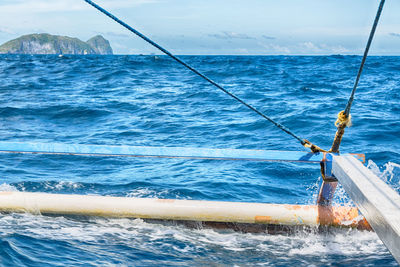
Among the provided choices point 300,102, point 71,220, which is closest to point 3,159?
point 71,220

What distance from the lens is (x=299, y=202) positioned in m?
6.45

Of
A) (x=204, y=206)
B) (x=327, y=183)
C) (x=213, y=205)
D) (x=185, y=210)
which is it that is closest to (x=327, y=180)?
(x=327, y=183)

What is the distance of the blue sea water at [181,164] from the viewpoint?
13.1ft

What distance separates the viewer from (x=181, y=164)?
28.0 feet

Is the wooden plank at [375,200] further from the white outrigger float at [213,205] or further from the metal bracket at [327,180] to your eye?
the white outrigger float at [213,205]

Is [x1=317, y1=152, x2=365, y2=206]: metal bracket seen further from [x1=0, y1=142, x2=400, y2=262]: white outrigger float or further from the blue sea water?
the blue sea water

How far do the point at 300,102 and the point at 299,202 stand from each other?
9656mm

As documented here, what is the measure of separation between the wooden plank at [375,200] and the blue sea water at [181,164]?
0.80 metres

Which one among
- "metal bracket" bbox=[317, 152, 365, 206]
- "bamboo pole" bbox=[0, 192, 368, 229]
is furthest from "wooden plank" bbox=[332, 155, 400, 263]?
"bamboo pole" bbox=[0, 192, 368, 229]

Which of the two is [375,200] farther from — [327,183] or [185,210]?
[185,210]

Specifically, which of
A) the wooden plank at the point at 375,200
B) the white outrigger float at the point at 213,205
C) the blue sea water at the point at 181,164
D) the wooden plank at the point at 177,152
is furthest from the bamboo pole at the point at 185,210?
the wooden plank at the point at 375,200

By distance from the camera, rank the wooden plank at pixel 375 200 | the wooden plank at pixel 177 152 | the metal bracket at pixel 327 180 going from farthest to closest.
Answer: the wooden plank at pixel 177 152 < the metal bracket at pixel 327 180 < the wooden plank at pixel 375 200

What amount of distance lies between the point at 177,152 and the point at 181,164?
4019 mm

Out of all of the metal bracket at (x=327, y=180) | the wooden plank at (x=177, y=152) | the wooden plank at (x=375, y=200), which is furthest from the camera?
the wooden plank at (x=177, y=152)
